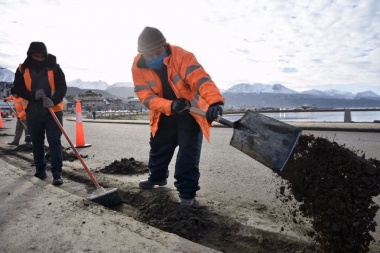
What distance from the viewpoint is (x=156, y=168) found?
11.8ft

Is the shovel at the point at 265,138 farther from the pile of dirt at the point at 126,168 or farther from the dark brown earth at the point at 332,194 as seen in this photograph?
the pile of dirt at the point at 126,168

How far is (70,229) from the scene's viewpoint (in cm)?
241

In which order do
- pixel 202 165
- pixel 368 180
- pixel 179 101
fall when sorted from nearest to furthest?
pixel 368 180 → pixel 179 101 → pixel 202 165

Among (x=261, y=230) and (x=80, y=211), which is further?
(x=80, y=211)

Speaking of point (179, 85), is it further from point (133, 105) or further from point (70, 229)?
point (133, 105)

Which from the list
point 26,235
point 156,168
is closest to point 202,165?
point 156,168

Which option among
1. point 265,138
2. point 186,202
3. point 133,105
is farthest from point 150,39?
point 133,105

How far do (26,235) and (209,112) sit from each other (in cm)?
174

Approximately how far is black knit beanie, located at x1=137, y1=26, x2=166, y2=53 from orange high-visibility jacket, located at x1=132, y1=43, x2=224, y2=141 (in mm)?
142

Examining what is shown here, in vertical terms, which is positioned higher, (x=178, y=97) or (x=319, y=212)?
(x=178, y=97)

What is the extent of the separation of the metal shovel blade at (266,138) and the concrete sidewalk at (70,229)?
883 mm

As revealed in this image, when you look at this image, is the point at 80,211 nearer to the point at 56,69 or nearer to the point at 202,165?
the point at 56,69

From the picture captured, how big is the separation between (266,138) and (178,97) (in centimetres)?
102

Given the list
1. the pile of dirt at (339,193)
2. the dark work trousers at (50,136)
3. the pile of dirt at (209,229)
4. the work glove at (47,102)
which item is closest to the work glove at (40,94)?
the work glove at (47,102)
